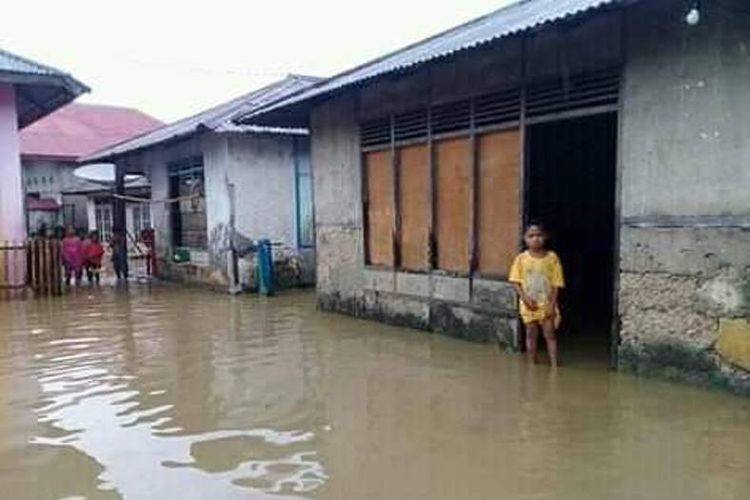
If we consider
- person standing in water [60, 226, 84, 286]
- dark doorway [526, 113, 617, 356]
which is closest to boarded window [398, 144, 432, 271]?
dark doorway [526, 113, 617, 356]

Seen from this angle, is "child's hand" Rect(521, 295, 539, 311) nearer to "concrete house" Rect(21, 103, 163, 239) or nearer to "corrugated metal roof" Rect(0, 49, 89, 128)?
"corrugated metal roof" Rect(0, 49, 89, 128)

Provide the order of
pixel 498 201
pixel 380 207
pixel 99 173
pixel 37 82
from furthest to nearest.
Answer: pixel 99 173 < pixel 37 82 < pixel 380 207 < pixel 498 201

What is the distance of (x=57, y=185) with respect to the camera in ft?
89.0

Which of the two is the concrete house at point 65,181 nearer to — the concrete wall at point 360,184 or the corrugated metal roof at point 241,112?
the corrugated metal roof at point 241,112

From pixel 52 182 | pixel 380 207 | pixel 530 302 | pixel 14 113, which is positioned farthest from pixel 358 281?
pixel 52 182

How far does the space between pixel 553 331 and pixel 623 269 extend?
0.93 meters

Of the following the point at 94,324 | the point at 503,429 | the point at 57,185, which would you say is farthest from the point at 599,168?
the point at 57,185

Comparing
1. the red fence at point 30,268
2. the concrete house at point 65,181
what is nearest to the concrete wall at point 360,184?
the red fence at point 30,268

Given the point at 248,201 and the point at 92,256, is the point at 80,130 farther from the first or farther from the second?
the point at 248,201

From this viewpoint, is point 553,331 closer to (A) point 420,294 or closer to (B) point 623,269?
(B) point 623,269

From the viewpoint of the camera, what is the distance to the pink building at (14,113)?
45.1ft

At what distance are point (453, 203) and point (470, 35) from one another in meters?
2.03

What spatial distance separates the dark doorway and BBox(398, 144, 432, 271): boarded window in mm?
1428

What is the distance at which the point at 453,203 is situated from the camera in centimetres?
915
